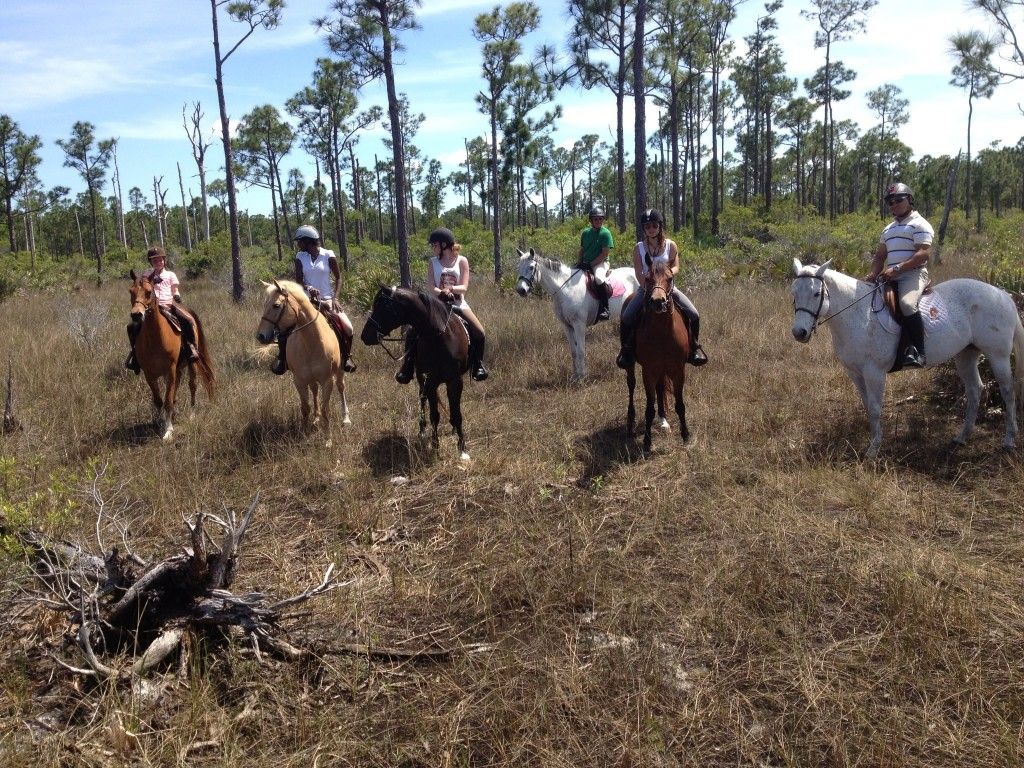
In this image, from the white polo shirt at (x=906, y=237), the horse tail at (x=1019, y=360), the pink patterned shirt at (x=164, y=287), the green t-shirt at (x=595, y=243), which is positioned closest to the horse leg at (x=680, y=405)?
the white polo shirt at (x=906, y=237)

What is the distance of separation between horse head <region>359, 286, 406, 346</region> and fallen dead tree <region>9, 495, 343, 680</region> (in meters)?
2.66

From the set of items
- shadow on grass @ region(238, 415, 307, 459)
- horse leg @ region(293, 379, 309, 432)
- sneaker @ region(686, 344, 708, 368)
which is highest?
sneaker @ region(686, 344, 708, 368)

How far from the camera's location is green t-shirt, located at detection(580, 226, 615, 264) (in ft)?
35.1

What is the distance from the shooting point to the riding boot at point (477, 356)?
7.17m

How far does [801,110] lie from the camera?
3769 centimetres

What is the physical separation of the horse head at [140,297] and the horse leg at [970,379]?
852 centimetres

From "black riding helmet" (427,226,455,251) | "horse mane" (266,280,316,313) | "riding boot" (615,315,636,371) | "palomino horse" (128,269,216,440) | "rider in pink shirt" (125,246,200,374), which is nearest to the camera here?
"horse mane" (266,280,316,313)

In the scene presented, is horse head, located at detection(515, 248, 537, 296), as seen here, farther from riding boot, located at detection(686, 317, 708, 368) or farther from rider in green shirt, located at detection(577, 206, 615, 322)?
riding boot, located at detection(686, 317, 708, 368)

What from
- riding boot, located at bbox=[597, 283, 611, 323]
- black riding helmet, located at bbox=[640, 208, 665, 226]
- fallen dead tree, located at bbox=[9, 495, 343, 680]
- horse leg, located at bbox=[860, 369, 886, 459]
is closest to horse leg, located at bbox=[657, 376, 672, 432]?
black riding helmet, located at bbox=[640, 208, 665, 226]

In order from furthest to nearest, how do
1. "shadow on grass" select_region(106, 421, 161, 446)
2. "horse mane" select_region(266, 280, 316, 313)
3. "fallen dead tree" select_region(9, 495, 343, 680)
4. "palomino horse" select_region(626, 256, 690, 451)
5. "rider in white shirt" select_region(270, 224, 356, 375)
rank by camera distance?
"rider in white shirt" select_region(270, 224, 356, 375), "shadow on grass" select_region(106, 421, 161, 446), "horse mane" select_region(266, 280, 316, 313), "palomino horse" select_region(626, 256, 690, 451), "fallen dead tree" select_region(9, 495, 343, 680)

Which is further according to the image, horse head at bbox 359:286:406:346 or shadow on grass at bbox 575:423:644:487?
shadow on grass at bbox 575:423:644:487

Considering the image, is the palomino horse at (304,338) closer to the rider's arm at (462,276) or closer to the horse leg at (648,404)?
the rider's arm at (462,276)

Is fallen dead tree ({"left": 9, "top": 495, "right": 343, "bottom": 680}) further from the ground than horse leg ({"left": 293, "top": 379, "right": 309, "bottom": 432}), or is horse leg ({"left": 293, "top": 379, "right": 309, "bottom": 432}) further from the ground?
horse leg ({"left": 293, "top": 379, "right": 309, "bottom": 432})

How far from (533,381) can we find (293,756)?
7348 mm
